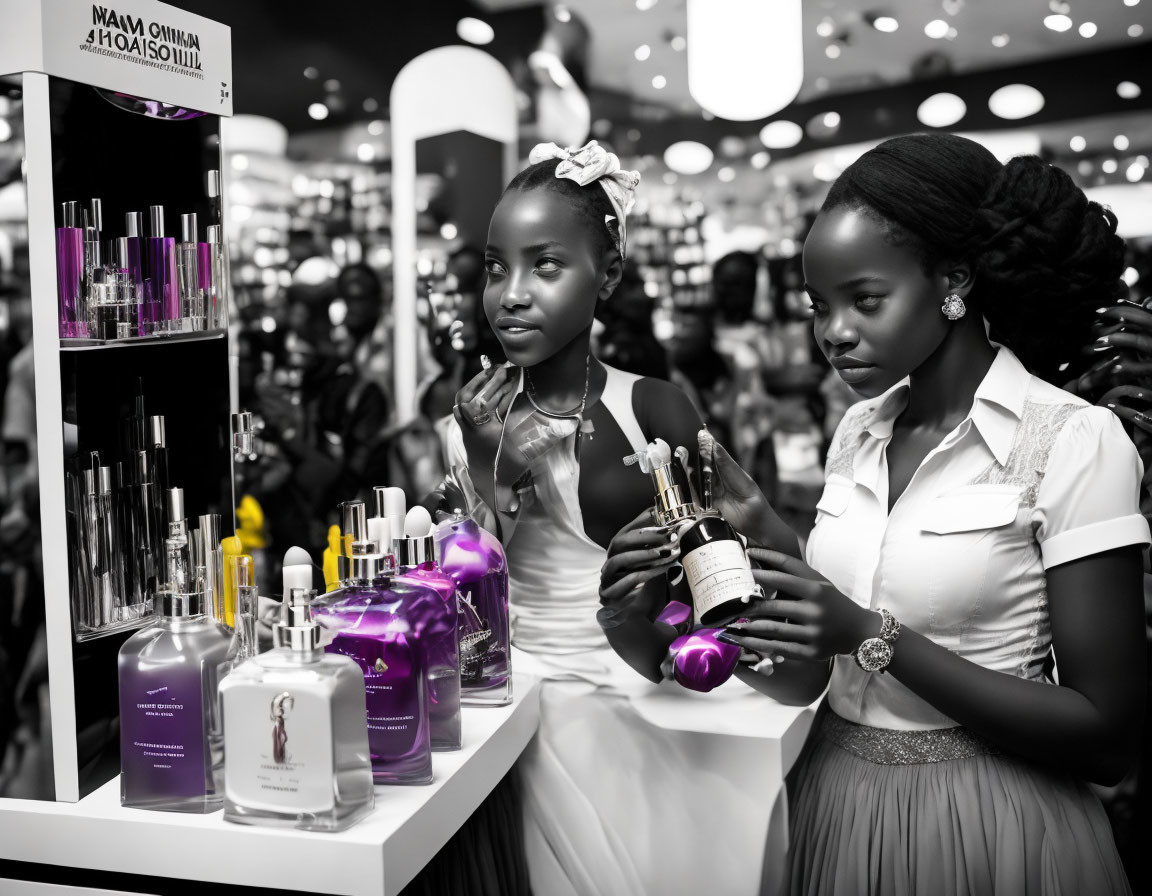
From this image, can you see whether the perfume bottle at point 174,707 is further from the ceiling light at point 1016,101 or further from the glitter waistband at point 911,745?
the ceiling light at point 1016,101

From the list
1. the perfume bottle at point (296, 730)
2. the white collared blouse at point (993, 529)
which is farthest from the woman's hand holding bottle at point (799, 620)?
the perfume bottle at point (296, 730)

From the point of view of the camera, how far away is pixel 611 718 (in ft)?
5.09

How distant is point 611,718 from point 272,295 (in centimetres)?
207

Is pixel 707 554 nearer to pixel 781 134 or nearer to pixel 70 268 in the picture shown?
pixel 70 268

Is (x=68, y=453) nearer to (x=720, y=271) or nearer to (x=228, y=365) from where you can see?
(x=228, y=365)

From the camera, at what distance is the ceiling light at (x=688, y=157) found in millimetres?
2914

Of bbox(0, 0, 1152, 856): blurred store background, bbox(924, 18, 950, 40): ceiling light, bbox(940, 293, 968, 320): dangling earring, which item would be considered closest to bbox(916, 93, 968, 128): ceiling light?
bbox(0, 0, 1152, 856): blurred store background

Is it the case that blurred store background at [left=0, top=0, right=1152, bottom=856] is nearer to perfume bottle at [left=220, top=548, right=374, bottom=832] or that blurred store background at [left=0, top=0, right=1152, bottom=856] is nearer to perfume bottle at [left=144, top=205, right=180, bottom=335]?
perfume bottle at [left=144, top=205, right=180, bottom=335]

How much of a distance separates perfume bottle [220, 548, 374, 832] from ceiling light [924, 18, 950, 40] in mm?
2273

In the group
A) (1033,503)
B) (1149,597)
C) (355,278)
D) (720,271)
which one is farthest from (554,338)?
(355,278)

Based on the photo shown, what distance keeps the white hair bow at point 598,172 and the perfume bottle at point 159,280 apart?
52cm

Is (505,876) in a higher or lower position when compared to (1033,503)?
lower

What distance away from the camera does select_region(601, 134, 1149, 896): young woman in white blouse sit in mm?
1140

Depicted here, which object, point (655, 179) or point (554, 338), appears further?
point (655, 179)
